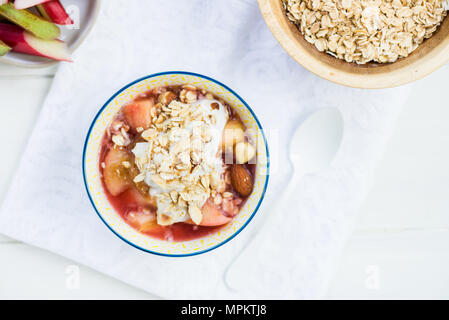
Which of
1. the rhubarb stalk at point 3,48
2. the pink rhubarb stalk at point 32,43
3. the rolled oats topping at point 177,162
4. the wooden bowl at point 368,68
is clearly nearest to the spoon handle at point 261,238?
the rolled oats topping at point 177,162

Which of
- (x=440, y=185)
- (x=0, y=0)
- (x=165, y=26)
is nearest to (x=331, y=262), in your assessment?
(x=440, y=185)

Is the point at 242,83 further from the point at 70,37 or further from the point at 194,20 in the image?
the point at 70,37

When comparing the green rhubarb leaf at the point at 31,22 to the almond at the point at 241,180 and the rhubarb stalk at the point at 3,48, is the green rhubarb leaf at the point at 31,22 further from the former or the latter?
the almond at the point at 241,180

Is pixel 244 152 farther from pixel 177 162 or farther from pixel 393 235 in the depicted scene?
pixel 393 235

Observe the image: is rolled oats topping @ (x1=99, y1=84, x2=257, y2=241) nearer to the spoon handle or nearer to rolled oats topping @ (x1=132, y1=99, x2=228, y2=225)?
rolled oats topping @ (x1=132, y1=99, x2=228, y2=225)

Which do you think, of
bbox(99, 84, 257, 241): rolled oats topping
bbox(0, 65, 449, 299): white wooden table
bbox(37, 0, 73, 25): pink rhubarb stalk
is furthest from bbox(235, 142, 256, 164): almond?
bbox(37, 0, 73, 25): pink rhubarb stalk

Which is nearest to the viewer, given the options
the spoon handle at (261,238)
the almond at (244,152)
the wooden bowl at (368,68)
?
the wooden bowl at (368,68)

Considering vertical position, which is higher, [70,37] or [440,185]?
[70,37]
